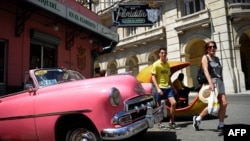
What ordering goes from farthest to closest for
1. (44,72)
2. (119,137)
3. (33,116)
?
(44,72), (33,116), (119,137)

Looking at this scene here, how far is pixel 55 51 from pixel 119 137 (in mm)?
8213

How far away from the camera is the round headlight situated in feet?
14.1

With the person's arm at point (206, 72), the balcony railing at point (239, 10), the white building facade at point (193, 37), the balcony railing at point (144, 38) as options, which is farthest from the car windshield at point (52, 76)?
the balcony railing at point (144, 38)

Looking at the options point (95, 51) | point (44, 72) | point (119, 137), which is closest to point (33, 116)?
point (44, 72)

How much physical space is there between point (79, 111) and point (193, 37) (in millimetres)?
20165

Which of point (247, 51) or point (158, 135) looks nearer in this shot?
point (158, 135)

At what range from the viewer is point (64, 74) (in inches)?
246

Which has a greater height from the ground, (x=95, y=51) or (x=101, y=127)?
(x=95, y=51)

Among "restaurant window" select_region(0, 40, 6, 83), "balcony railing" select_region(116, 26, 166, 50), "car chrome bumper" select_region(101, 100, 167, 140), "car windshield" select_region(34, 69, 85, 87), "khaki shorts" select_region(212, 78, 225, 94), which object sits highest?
"balcony railing" select_region(116, 26, 166, 50)

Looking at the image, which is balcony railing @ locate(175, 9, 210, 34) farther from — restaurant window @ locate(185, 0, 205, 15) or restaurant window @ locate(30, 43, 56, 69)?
restaurant window @ locate(30, 43, 56, 69)

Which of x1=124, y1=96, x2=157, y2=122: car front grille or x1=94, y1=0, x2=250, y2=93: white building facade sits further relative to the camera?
x1=94, y1=0, x2=250, y2=93: white building facade

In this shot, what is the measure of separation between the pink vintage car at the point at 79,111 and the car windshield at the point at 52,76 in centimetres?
7

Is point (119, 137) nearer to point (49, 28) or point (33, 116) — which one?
point (33, 116)

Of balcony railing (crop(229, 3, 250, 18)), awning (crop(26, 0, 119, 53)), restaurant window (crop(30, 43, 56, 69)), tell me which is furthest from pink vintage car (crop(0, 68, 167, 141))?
balcony railing (crop(229, 3, 250, 18))
